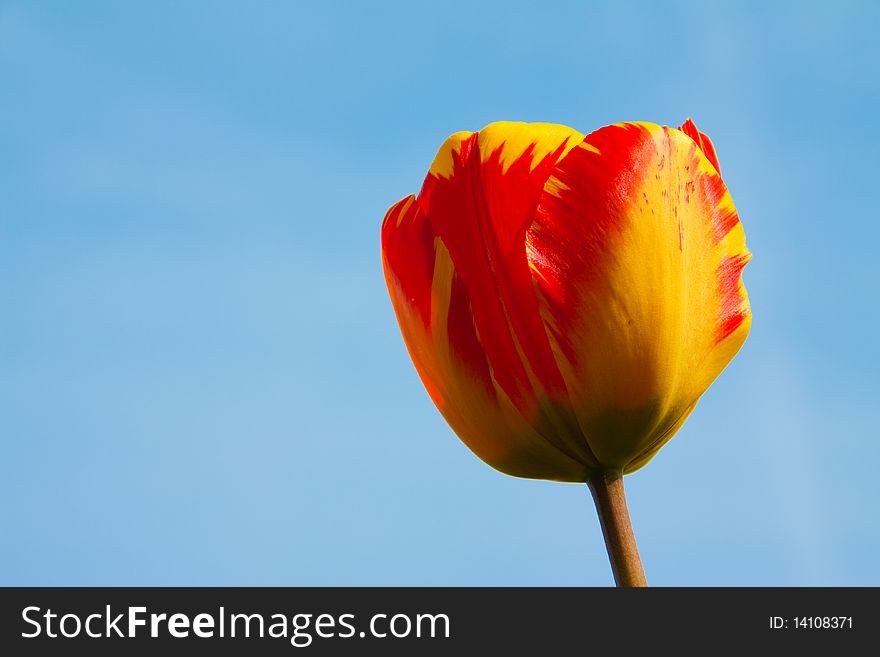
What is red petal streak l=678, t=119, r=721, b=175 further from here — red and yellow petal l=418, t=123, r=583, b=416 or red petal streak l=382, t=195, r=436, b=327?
red petal streak l=382, t=195, r=436, b=327

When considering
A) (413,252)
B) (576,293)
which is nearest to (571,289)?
(576,293)

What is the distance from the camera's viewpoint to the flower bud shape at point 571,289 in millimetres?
646

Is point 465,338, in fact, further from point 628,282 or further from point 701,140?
point 701,140

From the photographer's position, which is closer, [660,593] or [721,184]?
[660,593]

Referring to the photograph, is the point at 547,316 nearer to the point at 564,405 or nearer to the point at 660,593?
the point at 564,405

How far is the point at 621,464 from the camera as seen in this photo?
671 millimetres

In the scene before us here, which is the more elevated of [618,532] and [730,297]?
[730,297]

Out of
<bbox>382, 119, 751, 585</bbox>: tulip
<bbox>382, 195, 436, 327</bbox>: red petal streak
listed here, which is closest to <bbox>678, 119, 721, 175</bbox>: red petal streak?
<bbox>382, 119, 751, 585</bbox>: tulip

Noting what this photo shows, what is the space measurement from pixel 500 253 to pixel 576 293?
0.21 feet

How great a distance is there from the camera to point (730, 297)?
0.71 m

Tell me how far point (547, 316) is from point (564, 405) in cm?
6

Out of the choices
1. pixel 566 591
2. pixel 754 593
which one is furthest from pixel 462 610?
pixel 754 593

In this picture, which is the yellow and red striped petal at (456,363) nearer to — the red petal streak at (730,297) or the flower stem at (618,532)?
the flower stem at (618,532)

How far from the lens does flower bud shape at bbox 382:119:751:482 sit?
646 mm
